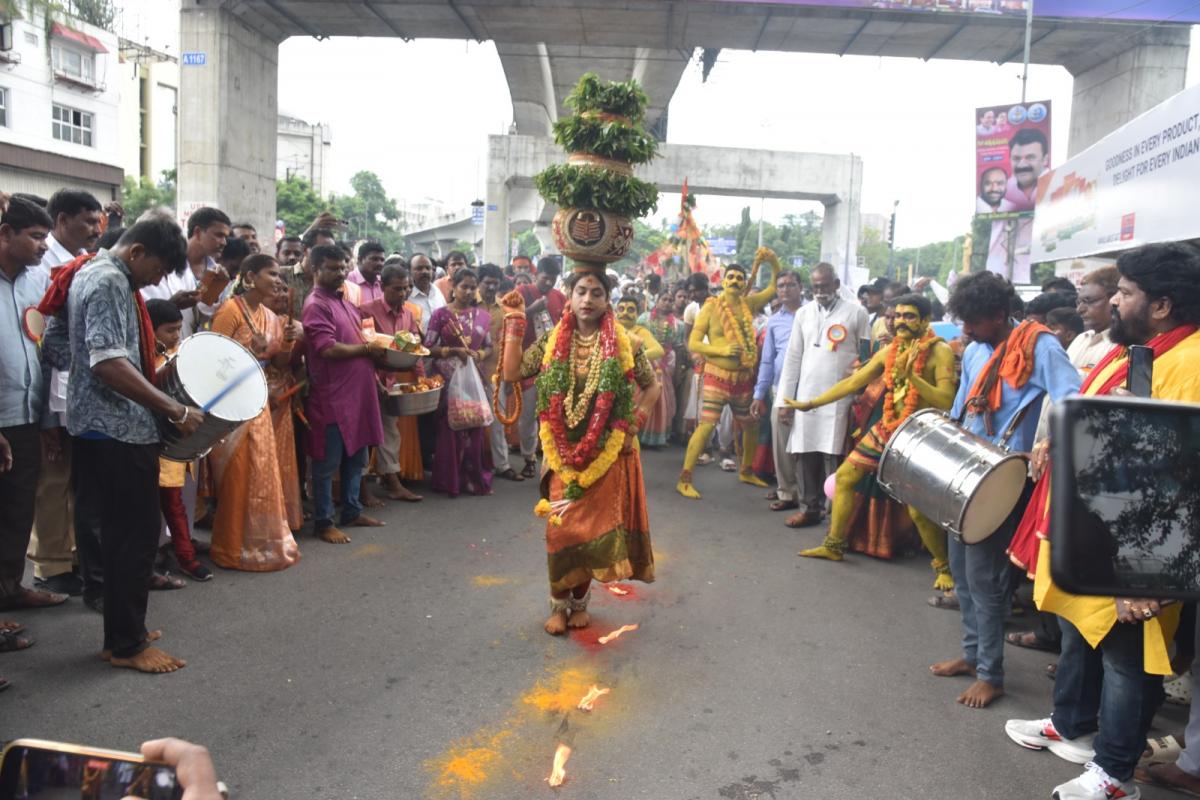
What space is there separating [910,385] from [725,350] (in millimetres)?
2721

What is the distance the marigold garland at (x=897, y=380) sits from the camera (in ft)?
18.3

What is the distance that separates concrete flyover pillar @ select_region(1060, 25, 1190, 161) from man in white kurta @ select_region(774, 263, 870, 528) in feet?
28.2

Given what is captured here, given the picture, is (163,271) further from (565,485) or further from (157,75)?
(157,75)

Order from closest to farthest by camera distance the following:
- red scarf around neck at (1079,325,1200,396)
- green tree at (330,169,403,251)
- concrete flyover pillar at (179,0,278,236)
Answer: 1. red scarf around neck at (1079,325,1200,396)
2. concrete flyover pillar at (179,0,278,236)
3. green tree at (330,169,403,251)

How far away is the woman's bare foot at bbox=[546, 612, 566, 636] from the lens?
4.70m

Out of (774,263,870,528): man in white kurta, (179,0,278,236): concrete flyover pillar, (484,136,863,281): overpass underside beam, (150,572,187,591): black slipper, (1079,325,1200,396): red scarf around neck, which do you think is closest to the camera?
(1079,325,1200,396): red scarf around neck

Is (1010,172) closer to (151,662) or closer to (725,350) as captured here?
(725,350)

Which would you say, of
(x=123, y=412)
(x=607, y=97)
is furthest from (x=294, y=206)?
(x=123, y=412)

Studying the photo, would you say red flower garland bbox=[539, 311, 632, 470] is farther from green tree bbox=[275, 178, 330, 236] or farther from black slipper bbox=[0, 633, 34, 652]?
green tree bbox=[275, 178, 330, 236]

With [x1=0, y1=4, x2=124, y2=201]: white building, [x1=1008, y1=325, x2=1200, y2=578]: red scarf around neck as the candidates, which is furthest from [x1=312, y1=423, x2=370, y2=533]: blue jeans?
[x1=0, y1=4, x2=124, y2=201]: white building

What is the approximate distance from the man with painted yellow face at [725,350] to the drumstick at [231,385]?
4.66m

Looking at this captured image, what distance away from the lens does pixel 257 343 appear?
5543 millimetres

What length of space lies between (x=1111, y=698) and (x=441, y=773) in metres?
2.48

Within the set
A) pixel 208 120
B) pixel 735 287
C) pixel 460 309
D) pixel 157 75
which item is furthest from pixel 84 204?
pixel 157 75
